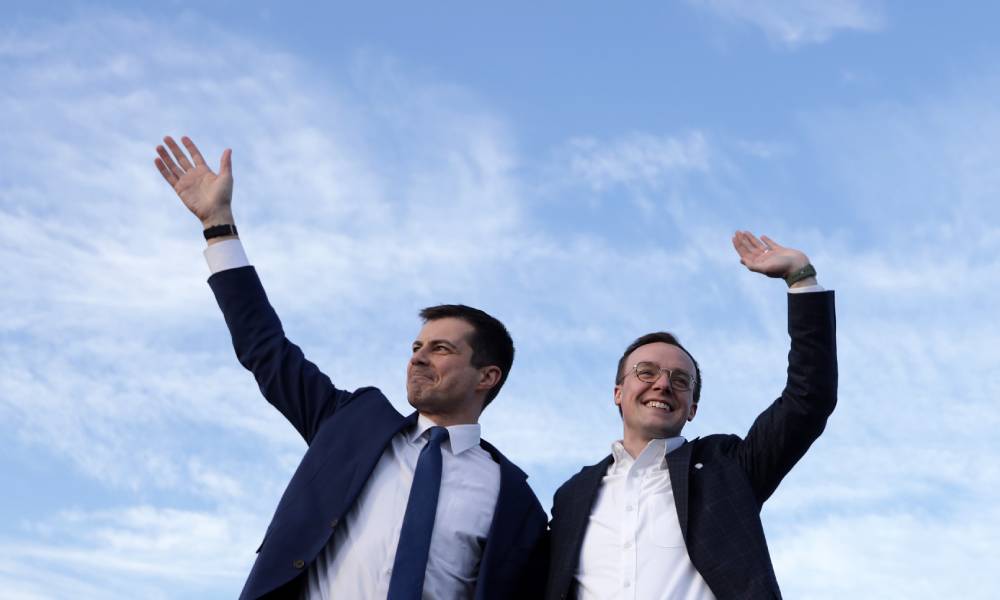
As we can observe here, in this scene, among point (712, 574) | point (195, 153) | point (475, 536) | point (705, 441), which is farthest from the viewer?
point (195, 153)

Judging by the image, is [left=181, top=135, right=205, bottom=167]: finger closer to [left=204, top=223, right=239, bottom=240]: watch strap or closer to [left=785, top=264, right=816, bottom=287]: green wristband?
[left=204, top=223, right=239, bottom=240]: watch strap

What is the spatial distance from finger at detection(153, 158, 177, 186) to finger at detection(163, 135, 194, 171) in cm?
10

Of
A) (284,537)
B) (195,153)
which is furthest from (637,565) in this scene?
(195,153)

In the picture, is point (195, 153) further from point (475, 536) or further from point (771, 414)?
point (771, 414)

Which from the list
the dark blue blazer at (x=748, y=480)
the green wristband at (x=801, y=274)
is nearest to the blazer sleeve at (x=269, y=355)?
the dark blue blazer at (x=748, y=480)

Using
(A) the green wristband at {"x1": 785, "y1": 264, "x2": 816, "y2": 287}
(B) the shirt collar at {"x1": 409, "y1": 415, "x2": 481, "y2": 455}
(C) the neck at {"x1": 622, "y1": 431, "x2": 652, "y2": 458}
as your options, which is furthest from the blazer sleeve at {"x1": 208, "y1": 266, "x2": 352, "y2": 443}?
(A) the green wristband at {"x1": 785, "y1": 264, "x2": 816, "y2": 287}

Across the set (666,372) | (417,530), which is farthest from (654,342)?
(417,530)

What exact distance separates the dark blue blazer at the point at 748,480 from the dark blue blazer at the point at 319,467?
284mm

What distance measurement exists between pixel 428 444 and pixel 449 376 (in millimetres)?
659

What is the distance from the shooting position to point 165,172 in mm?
7973

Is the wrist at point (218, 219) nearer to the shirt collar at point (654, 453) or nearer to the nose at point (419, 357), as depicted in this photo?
the nose at point (419, 357)

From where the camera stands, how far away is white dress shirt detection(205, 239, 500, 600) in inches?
258

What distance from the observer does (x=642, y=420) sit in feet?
24.3

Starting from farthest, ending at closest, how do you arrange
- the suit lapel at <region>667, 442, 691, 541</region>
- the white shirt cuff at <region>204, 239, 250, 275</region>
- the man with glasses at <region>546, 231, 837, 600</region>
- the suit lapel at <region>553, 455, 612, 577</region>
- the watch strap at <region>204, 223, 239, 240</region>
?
the watch strap at <region>204, 223, 239, 240</region> < the white shirt cuff at <region>204, 239, 250, 275</region> < the suit lapel at <region>553, 455, 612, 577</region> < the suit lapel at <region>667, 442, 691, 541</region> < the man with glasses at <region>546, 231, 837, 600</region>
